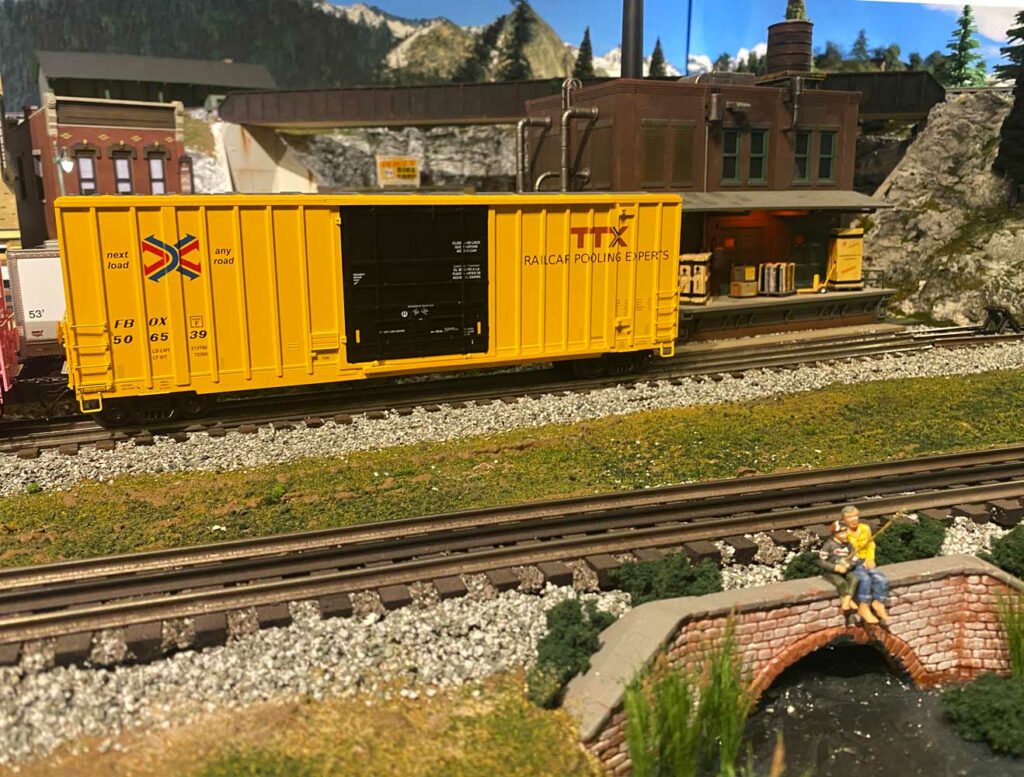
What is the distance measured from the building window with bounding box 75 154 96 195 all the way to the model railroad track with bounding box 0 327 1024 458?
97.6 ft

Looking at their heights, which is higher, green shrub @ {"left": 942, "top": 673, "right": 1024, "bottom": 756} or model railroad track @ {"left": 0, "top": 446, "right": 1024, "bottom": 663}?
model railroad track @ {"left": 0, "top": 446, "right": 1024, "bottom": 663}

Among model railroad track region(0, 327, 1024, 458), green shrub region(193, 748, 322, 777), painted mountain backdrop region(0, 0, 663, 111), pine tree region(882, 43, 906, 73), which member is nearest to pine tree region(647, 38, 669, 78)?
painted mountain backdrop region(0, 0, 663, 111)

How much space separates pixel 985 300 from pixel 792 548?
1958cm

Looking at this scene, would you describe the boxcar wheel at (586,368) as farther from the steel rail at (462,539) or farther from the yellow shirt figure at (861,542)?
the yellow shirt figure at (861,542)

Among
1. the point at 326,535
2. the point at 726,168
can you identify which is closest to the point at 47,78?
the point at 726,168

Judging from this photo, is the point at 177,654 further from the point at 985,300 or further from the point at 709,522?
the point at 985,300

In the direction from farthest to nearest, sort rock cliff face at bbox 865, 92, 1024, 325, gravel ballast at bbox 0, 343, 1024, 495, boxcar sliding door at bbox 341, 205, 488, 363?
rock cliff face at bbox 865, 92, 1024, 325, boxcar sliding door at bbox 341, 205, 488, 363, gravel ballast at bbox 0, 343, 1024, 495

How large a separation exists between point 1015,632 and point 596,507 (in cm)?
487

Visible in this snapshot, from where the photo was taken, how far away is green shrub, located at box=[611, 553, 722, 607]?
8414 millimetres

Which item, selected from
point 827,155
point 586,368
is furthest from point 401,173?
point 586,368

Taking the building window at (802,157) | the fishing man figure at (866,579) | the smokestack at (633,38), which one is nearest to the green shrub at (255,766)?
the fishing man figure at (866,579)

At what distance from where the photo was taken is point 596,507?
1079cm

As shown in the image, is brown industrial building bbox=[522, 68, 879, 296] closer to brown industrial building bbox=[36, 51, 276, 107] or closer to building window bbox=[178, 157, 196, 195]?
building window bbox=[178, 157, 196, 195]

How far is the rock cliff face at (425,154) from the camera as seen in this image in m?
53.3
